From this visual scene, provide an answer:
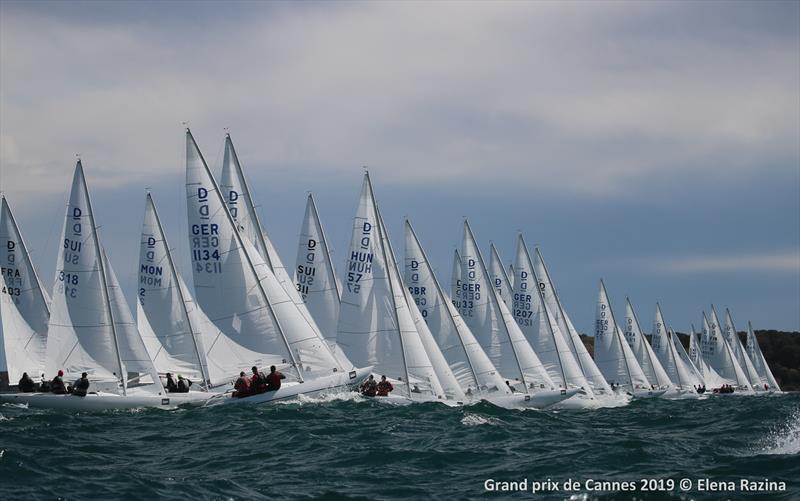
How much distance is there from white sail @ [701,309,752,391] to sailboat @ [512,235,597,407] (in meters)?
42.3

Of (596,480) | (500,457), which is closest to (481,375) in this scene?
(500,457)

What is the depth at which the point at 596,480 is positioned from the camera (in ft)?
54.1

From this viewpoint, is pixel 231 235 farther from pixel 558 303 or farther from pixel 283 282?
pixel 558 303

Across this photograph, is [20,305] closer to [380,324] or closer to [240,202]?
[240,202]

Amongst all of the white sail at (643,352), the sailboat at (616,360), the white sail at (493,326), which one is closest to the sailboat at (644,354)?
the white sail at (643,352)

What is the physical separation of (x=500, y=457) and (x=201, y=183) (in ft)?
55.7

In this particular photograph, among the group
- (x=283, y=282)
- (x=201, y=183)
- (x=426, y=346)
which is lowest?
(x=426, y=346)

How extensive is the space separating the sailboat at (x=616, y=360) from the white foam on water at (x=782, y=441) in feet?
106

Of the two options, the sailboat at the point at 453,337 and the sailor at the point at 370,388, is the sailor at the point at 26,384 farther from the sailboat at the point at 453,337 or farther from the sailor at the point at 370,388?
the sailboat at the point at 453,337

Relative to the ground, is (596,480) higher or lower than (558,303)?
lower

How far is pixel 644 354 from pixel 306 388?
147ft

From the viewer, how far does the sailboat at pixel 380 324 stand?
1332 inches

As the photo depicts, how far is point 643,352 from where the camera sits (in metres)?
70.8

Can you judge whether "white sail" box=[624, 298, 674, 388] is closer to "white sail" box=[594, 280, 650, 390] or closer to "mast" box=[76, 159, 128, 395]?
"white sail" box=[594, 280, 650, 390]
